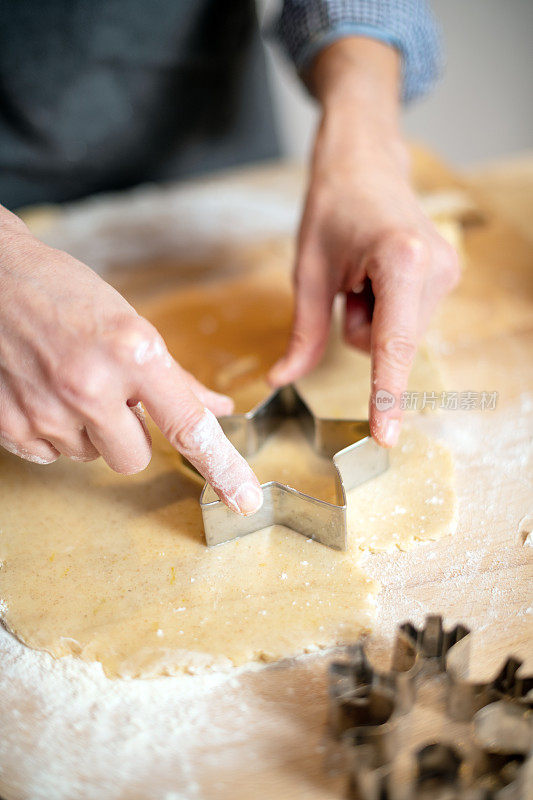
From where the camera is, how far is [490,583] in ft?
3.23

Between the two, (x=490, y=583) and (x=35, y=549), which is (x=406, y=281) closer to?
(x=490, y=583)

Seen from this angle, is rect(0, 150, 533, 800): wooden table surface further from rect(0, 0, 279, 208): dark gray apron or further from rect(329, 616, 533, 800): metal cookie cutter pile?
rect(0, 0, 279, 208): dark gray apron

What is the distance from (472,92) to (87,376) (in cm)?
323

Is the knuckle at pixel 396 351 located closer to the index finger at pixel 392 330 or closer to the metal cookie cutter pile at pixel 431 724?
the index finger at pixel 392 330

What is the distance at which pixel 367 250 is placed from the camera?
1221 mm

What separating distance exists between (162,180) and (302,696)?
1679 mm

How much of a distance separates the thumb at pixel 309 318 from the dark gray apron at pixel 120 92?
0.90 metres

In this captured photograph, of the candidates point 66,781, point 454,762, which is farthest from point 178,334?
point 454,762

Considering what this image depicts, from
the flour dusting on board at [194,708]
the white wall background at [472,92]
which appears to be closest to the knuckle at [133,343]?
the flour dusting on board at [194,708]

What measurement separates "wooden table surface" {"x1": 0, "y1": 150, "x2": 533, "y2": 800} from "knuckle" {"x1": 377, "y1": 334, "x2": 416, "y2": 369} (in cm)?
22

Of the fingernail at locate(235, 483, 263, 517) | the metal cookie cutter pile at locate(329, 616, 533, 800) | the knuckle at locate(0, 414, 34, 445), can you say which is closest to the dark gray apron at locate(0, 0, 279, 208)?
the knuckle at locate(0, 414, 34, 445)

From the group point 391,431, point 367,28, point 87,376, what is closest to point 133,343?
point 87,376

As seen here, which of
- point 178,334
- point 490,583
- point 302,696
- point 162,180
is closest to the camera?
point 302,696

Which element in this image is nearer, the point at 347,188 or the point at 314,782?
the point at 314,782
